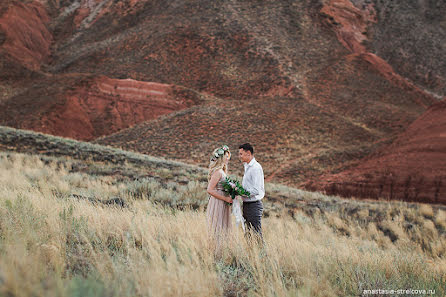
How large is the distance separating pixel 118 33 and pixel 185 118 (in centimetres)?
2951

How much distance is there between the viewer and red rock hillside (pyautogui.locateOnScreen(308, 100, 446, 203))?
559 inches

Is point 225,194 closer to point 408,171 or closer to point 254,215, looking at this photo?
point 254,215

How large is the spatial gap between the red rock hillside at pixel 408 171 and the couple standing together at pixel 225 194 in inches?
492

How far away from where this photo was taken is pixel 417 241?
738 centimetres

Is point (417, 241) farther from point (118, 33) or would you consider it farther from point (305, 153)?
point (118, 33)

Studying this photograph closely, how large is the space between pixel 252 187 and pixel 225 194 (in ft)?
1.39

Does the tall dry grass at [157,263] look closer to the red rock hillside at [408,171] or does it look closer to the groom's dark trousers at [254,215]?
the groom's dark trousers at [254,215]

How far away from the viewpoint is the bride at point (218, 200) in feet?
13.5

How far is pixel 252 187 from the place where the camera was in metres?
4.38

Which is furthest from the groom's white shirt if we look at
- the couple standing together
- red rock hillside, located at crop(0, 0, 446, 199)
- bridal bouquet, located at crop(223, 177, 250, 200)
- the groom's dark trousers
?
red rock hillside, located at crop(0, 0, 446, 199)

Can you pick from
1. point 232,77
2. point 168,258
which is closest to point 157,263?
point 168,258

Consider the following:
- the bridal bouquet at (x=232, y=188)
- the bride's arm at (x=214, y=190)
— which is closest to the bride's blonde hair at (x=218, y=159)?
the bride's arm at (x=214, y=190)

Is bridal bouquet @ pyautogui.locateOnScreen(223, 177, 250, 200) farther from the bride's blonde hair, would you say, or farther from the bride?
the bride's blonde hair

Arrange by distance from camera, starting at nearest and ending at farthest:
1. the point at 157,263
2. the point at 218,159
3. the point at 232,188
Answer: the point at 157,263, the point at 232,188, the point at 218,159
